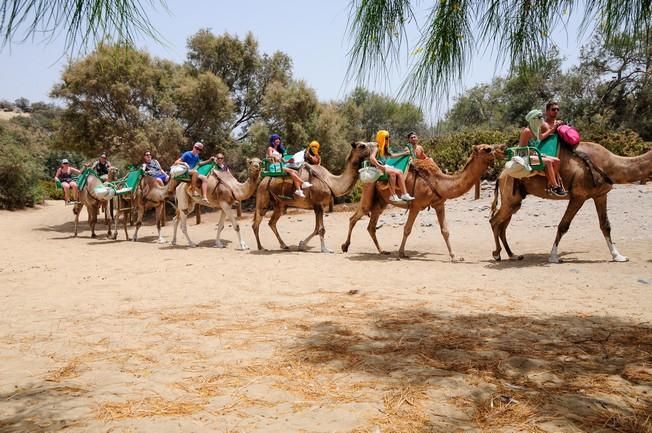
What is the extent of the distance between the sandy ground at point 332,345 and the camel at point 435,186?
79 cm

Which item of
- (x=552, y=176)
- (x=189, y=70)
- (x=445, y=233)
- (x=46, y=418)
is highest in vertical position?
(x=189, y=70)

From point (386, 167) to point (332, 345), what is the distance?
18.8 feet

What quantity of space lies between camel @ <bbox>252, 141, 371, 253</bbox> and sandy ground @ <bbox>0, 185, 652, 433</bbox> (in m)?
1.90

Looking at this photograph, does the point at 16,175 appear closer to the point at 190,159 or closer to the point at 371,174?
the point at 190,159

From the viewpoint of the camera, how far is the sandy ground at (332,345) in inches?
117

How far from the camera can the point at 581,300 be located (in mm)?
5902

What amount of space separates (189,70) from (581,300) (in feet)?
70.7

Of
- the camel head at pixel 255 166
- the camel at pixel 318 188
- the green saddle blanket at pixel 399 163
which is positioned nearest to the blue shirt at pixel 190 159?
the camel head at pixel 255 166

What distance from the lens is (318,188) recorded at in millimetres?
10891

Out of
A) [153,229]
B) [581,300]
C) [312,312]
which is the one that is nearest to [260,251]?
[312,312]

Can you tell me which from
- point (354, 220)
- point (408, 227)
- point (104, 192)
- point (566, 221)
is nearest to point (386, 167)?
point (408, 227)

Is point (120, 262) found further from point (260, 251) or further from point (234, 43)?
point (234, 43)

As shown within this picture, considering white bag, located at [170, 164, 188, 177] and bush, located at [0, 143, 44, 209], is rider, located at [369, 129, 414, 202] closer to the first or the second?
white bag, located at [170, 164, 188, 177]

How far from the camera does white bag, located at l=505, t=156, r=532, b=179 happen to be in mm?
8312
